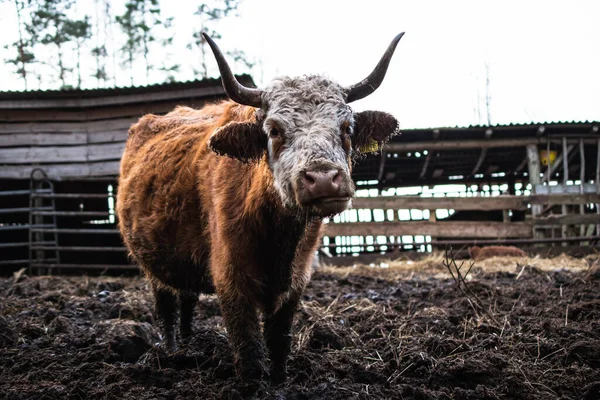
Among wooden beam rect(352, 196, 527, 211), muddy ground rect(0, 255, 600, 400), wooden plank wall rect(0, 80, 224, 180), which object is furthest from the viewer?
wooden beam rect(352, 196, 527, 211)

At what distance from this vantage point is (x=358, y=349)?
4.25 meters

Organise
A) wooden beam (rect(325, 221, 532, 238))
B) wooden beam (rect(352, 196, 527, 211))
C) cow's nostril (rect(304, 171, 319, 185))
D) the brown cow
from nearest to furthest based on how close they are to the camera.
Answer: cow's nostril (rect(304, 171, 319, 185))
the brown cow
wooden beam (rect(325, 221, 532, 238))
wooden beam (rect(352, 196, 527, 211))

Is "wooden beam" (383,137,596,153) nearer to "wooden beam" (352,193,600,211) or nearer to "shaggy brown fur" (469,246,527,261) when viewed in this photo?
"wooden beam" (352,193,600,211)

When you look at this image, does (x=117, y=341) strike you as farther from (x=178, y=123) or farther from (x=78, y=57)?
(x=78, y=57)

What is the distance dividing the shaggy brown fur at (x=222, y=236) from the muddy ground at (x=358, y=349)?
1.23ft

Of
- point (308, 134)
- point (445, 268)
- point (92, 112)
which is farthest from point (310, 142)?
point (92, 112)

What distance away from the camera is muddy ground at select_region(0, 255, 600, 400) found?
11.0 feet

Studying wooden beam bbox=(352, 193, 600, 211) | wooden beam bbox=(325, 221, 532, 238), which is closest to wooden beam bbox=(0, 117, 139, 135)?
wooden beam bbox=(325, 221, 532, 238)

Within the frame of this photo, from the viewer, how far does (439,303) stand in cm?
612

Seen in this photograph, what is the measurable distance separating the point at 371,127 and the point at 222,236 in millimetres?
1328

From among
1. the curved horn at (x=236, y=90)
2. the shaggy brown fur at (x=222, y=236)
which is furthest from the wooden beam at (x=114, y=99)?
the curved horn at (x=236, y=90)

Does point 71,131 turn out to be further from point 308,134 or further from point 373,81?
point 308,134

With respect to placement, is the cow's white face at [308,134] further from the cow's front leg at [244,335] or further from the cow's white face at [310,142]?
the cow's front leg at [244,335]

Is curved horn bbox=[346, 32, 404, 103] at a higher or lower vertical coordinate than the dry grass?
higher
